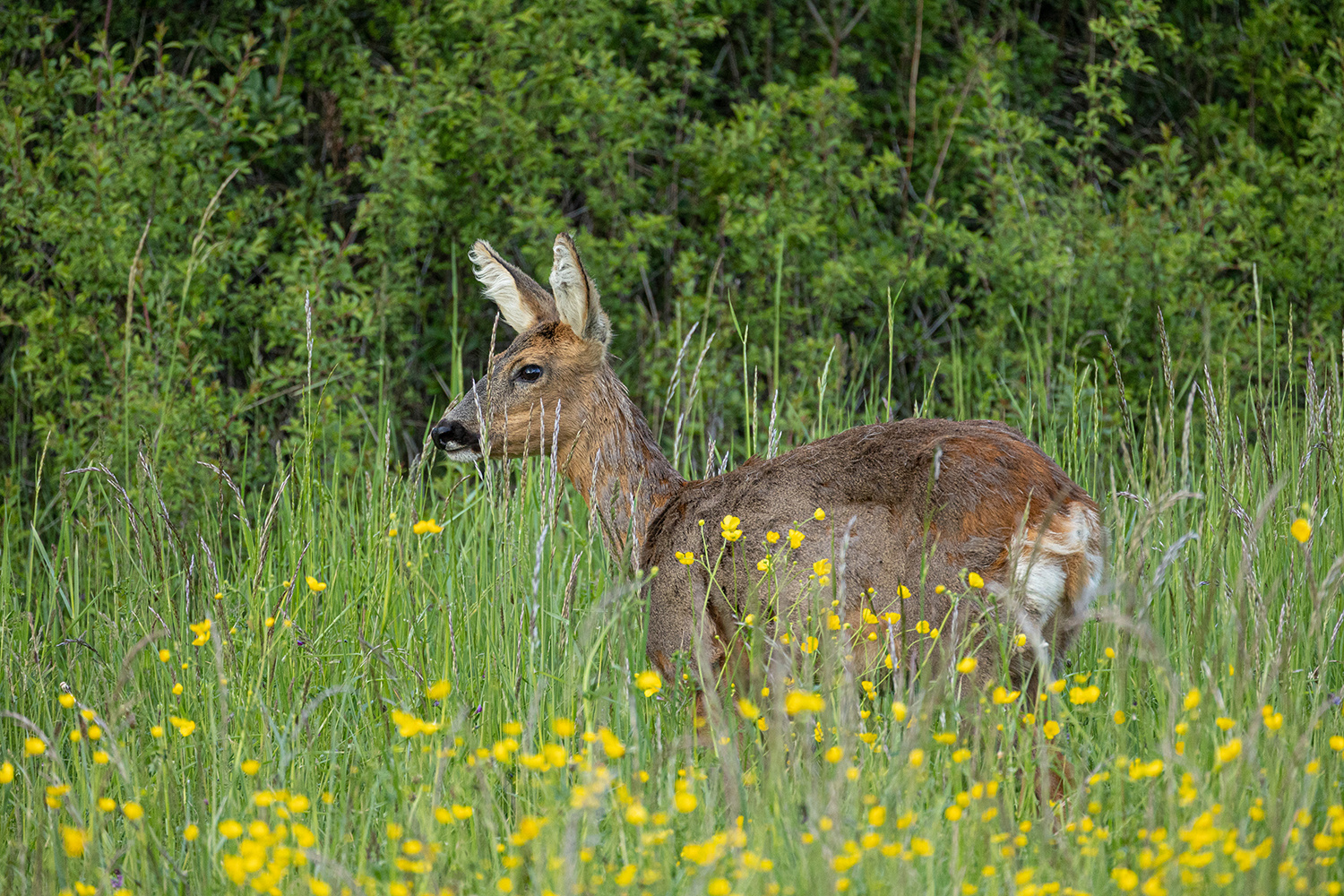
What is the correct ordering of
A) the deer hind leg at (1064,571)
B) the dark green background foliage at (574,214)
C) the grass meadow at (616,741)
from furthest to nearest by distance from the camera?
the dark green background foliage at (574,214), the deer hind leg at (1064,571), the grass meadow at (616,741)

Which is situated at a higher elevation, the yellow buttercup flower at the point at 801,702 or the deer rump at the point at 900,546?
the yellow buttercup flower at the point at 801,702

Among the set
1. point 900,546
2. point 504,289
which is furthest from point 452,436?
point 900,546

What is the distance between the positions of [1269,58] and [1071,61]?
1565mm

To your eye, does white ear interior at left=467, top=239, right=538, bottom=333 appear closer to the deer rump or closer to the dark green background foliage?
the deer rump

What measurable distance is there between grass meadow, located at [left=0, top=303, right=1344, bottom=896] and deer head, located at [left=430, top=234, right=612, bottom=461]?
176mm

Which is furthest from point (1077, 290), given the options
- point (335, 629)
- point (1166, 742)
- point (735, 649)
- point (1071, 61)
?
point (1166, 742)

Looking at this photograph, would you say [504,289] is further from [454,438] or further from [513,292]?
[454,438]

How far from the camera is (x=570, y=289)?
16.0ft

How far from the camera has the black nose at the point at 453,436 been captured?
4.75m

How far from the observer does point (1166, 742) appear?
2.41 metres

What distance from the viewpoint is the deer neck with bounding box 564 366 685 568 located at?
15.3 ft

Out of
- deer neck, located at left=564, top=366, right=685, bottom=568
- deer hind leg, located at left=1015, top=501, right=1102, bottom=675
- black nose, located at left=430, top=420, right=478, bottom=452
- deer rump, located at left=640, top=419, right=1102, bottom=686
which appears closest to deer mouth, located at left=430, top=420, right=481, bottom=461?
black nose, located at left=430, top=420, right=478, bottom=452

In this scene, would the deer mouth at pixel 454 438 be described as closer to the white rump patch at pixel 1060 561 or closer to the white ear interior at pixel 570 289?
the white ear interior at pixel 570 289

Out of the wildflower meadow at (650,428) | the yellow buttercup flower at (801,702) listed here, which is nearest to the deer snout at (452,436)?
the wildflower meadow at (650,428)
